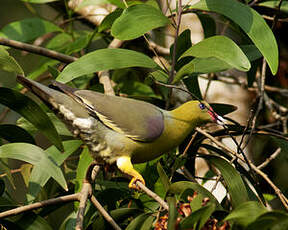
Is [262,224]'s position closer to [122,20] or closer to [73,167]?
[122,20]

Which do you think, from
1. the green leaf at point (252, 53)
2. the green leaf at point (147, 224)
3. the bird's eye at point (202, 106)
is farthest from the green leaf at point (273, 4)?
the green leaf at point (147, 224)

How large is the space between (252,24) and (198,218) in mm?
639

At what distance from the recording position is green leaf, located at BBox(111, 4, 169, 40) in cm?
129

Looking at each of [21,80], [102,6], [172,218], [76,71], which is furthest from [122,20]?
[102,6]

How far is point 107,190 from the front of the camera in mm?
1400

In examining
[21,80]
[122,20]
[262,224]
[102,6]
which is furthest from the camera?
[102,6]

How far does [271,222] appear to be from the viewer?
2.85ft

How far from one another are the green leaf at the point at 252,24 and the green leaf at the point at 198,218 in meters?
0.47

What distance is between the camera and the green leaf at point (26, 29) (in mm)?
1990

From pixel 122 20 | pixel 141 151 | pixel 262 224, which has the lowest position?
pixel 141 151

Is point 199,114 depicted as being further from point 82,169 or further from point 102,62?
point 82,169

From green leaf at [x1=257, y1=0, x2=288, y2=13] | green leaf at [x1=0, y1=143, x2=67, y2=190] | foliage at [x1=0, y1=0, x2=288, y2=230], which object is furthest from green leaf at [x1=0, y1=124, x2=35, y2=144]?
green leaf at [x1=257, y1=0, x2=288, y2=13]

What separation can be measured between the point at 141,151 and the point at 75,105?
0.71 ft

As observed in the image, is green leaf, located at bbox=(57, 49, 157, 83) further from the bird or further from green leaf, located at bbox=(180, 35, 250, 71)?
green leaf, located at bbox=(180, 35, 250, 71)
